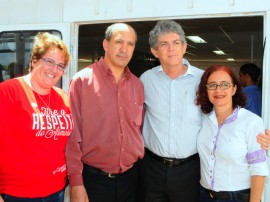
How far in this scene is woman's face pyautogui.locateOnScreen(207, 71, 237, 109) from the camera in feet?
7.73

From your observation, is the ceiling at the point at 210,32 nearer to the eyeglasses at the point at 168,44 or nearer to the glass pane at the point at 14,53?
the glass pane at the point at 14,53

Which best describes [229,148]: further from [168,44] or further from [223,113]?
[168,44]

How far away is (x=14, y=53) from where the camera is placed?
3.66 meters

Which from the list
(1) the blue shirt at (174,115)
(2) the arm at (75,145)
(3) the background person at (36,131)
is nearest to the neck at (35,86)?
(3) the background person at (36,131)

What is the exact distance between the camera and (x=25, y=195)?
210 cm

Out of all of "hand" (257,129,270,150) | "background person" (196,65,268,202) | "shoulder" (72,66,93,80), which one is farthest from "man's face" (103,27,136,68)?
"hand" (257,129,270,150)

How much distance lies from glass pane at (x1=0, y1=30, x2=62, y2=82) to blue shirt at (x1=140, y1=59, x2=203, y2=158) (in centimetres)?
161

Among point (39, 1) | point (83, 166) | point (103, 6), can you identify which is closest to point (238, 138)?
point (83, 166)

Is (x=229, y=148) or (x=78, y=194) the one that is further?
(x=78, y=194)

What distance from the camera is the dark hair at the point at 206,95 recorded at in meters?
2.43

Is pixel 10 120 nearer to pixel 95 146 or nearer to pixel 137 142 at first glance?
pixel 95 146

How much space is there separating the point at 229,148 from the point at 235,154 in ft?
0.19

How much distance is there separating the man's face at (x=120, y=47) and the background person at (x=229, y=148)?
26.9 inches

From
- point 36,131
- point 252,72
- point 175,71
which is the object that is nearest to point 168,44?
point 175,71
